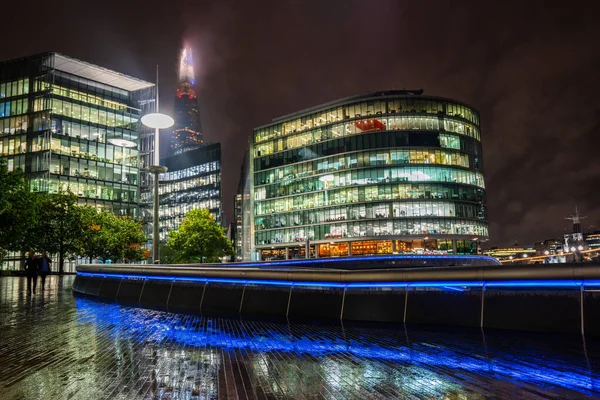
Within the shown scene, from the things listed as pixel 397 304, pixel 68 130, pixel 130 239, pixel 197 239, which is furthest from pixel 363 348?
pixel 68 130

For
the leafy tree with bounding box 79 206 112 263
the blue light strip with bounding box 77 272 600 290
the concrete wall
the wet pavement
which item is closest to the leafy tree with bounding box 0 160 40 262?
the leafy tree with bounding box 79 206 112 263

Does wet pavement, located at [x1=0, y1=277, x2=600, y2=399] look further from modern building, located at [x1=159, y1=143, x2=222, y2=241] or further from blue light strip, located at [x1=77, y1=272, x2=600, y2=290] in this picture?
modern building, located at [x1=159, y1=143, x2=222, y2=241]

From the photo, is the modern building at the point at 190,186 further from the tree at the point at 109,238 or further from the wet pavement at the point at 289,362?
the wet pavement at the point at 289,362

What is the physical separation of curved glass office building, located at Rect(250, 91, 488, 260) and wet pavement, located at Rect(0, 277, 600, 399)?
74.1 m

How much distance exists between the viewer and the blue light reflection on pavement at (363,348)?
5988 mm

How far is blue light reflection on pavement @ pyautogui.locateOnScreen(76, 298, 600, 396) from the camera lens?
236 inches

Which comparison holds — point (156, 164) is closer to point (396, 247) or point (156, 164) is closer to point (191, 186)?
point (396, 247)

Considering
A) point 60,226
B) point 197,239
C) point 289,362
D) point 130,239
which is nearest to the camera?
point 289,362

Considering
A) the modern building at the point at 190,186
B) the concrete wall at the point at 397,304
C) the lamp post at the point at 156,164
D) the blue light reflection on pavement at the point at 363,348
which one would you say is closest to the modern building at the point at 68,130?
the lamp post at the point at 156,164

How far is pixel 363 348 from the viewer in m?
8.09

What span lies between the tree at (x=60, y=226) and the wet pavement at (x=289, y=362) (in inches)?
1715

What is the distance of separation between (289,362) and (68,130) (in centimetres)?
7144

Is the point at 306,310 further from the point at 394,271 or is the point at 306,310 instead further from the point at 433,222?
the point at 433,222

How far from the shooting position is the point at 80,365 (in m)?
7.09
